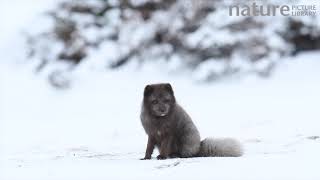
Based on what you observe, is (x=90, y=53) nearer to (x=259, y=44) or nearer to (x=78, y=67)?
(x=78, y=67)

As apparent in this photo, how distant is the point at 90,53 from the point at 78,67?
42 cm

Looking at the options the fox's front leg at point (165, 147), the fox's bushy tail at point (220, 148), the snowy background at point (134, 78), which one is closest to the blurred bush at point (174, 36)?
the snowy background at point (134, 78)

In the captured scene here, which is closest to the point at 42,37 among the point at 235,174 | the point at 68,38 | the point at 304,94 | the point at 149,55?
the point at 68,38

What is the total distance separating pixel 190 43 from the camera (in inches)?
550

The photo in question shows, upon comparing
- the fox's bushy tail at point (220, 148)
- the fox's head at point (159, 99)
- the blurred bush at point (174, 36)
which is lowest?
the fox's bushy tail at point (220, 148)

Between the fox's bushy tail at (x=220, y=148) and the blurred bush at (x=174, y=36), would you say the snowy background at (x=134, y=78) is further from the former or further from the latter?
the fox's bushy tail at (x=220, y=148)

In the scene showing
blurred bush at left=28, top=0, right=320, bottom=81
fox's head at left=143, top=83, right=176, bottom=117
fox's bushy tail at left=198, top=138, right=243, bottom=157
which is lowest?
fox's bushy tail at left=198, top=138, right=243, bottom=157

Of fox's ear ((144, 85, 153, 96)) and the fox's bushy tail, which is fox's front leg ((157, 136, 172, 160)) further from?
fox's ear ((144, 85, 153, 96))

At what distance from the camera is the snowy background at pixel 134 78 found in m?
11.5

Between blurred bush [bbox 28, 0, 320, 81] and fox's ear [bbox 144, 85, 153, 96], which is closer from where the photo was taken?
fox's ear [bbox 144, 85, 153, 96]

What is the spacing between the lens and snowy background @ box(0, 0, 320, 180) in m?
11.5

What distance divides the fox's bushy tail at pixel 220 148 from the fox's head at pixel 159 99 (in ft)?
2.11

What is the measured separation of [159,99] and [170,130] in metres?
0.37
